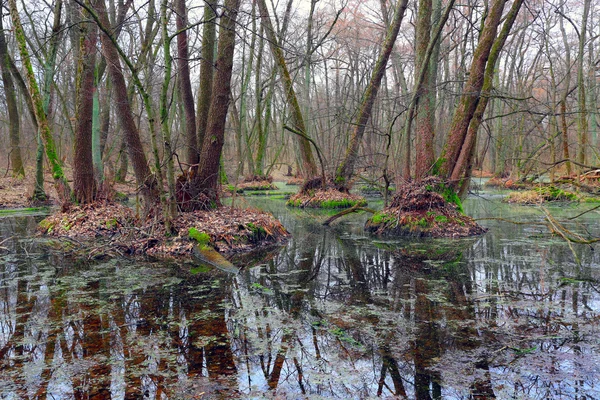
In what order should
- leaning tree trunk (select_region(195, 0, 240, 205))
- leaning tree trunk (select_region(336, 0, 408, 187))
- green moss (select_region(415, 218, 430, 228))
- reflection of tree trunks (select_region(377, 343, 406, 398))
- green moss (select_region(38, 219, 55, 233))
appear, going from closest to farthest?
reflection of tree trunks (select_region(377, 343, 406, 398)) < leaning tree trunk (select_region(195, 0, 240, 205)) < green moss (select_region(415, 218, 430, 228)) < green moss (select_region(38, 219, 55, 233)) < leaning tree trunk (select_region(336, 0, 408, 187))

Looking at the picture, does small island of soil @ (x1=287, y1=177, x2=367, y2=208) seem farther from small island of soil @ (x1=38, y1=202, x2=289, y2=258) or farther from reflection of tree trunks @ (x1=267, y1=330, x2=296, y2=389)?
reflection of tree trunks @ (x1=267, y1=330, x2=296, y2=389)

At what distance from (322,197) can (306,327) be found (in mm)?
11136

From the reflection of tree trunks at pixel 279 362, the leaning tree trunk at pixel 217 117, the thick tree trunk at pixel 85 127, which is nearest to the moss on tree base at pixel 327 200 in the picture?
the leaning tree trunk at pixel 217 117

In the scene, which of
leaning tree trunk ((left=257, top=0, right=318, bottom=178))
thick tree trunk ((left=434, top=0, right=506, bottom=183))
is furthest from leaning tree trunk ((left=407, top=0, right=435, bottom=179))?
leaning tree trunk ((left=257, top=0, right=318, bottom=178))

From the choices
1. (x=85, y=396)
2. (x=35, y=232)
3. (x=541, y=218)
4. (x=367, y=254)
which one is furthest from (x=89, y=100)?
(x=541, y=218)

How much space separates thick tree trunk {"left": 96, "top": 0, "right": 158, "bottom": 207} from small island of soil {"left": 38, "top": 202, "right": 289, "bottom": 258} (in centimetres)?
59

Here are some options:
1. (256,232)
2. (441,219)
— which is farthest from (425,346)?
(441,219)

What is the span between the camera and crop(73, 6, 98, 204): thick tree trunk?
34.2ft

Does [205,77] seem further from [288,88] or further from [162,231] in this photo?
[288,88]

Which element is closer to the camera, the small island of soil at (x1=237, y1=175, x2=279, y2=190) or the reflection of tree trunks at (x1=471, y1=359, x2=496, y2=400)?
the reflection of tree trunks at (x1=471, y1=359, x2=496, y2=400)

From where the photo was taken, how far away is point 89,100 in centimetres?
1059

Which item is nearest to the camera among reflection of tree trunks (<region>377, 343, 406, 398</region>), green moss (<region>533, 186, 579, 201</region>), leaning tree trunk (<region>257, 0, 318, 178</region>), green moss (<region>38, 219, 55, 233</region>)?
reflection of tree trunks (<region>377, 343, 406, 398</region>)

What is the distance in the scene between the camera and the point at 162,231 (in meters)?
8.14

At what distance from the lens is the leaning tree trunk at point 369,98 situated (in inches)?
466
